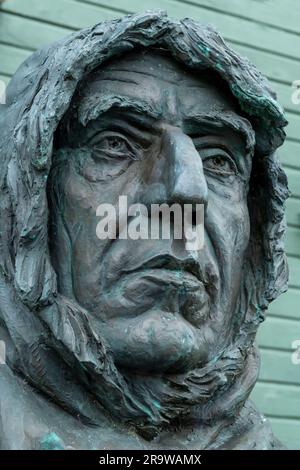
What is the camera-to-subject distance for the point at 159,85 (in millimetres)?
2143

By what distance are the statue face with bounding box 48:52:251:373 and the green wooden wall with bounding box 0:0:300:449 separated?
5.16ft

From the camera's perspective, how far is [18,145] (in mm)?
2037

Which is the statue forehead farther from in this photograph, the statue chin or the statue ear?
the statue chin

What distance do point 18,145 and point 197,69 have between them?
1.60 ft

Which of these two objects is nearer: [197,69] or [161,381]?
[161,381]

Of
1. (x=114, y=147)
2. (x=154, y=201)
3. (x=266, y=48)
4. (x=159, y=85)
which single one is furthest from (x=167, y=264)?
(x=266, y=48)

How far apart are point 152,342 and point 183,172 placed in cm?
40

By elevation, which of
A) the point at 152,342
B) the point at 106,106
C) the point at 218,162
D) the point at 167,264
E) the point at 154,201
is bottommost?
the point at 152,342

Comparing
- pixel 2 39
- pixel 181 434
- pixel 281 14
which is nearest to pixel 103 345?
pixel 181 434

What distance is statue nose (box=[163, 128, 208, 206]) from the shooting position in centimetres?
198

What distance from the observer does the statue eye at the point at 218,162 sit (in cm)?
218

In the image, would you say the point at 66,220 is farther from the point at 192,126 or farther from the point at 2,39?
the point at 2,39

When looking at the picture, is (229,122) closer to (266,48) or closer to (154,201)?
(154,201)

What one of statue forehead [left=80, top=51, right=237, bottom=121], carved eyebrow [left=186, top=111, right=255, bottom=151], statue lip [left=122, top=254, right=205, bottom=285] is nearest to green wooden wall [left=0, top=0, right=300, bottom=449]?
statue forehead [left=80, top=51, right=237, bottom=121]
